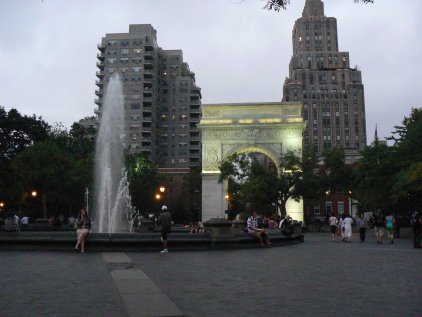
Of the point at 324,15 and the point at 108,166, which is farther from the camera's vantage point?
the point at 324,15

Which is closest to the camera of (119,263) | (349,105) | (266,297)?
(266,297)

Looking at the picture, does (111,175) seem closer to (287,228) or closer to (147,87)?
(287,228)

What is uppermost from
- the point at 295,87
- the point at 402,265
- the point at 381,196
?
the point at 295,87

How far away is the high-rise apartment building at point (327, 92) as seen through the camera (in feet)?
462

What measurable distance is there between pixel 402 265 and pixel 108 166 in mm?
22435

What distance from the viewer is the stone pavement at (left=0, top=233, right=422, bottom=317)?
730 cm

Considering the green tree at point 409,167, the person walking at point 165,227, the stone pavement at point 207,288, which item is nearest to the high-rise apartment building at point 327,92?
the green tree at point 409,167

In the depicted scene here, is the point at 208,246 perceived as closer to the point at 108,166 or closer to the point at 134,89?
the point at 108,166

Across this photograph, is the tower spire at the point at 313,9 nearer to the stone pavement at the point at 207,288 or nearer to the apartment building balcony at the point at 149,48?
the apartment building balcony at the point at 149,48

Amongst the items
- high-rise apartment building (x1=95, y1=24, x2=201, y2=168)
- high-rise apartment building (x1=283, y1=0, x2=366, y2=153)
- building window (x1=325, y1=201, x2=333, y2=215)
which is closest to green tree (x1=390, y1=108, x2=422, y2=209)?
building window (x1=325, y1=201, x2=333, y2=215)

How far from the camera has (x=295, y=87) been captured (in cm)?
14238

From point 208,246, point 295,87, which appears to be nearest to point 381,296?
point 208,246

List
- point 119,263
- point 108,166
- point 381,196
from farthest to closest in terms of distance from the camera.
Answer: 1. point 381,196
2. point 108,166
3. point 119,263

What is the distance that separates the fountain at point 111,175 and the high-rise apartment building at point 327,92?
109 m
